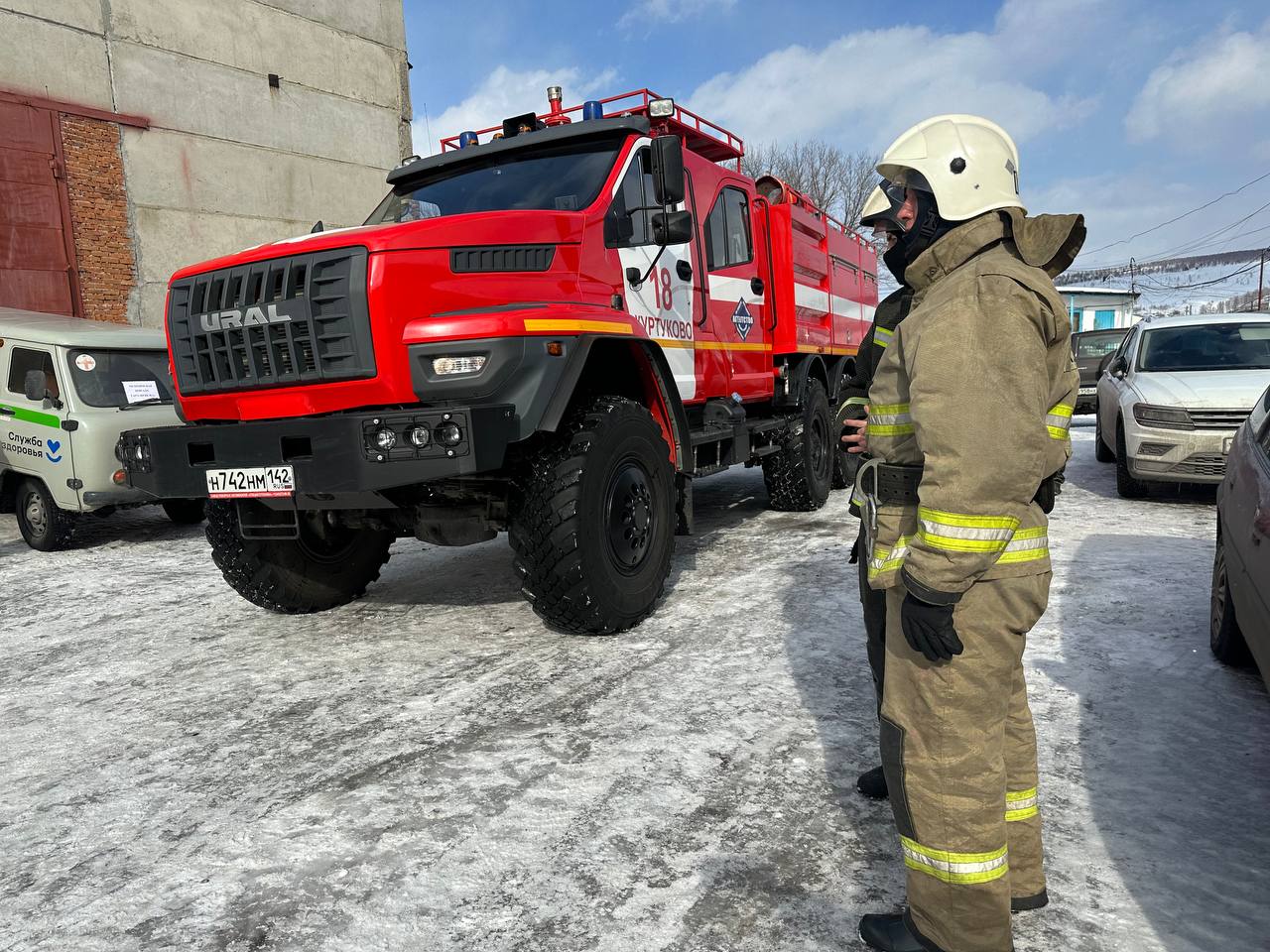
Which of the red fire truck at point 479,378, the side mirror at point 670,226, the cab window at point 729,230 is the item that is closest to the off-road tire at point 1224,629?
the red fire truck at point 479,378

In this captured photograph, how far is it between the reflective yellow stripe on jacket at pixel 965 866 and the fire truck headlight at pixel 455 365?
237 cm

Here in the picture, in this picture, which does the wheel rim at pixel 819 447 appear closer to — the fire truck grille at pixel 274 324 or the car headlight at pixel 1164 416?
the car headlight at pixel 1164 416

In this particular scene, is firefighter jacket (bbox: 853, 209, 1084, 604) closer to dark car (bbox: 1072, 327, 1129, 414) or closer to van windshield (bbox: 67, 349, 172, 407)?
van windshield (bbox: 67, 349, 172, 407)

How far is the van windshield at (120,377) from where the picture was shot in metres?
7.12

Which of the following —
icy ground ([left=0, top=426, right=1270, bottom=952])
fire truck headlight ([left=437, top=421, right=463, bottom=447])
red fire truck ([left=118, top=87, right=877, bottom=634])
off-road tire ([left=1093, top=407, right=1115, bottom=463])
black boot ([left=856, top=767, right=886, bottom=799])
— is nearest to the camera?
icy ground ([left=0, top=426, right=1270, bottom=952])

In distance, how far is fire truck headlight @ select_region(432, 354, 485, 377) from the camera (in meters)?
3.36

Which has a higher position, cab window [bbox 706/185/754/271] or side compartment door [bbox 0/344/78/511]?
cab window [bbox 706/185/754/271]

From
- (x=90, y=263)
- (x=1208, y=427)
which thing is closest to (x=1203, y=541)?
(x=1208, y=427)

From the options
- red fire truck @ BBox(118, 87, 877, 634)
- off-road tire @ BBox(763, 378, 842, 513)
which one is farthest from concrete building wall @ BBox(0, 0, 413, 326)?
off-road tire @ BBox(763, 378, 842, 513)

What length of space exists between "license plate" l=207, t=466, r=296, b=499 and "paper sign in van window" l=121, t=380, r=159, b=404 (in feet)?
14.7

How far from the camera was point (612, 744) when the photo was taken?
291cm

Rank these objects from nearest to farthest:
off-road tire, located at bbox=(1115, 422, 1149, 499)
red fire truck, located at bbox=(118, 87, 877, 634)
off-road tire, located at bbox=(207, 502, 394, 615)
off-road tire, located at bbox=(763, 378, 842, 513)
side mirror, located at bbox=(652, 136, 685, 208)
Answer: red fire truck, located at bbox=(118, 87, 877, 634)
side mirror, located at bbox=(652, 136, 685, 208)
off-road tire, located at bbox=(207, 502, 394, 615)
off-road tire, located at bbox=(763, 378, 842, 513)
off-road tire, located at bbox=(1115, 422, 1149, 499)

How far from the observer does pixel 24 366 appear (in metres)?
7.32

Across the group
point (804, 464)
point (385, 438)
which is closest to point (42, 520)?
point (385, 438)
